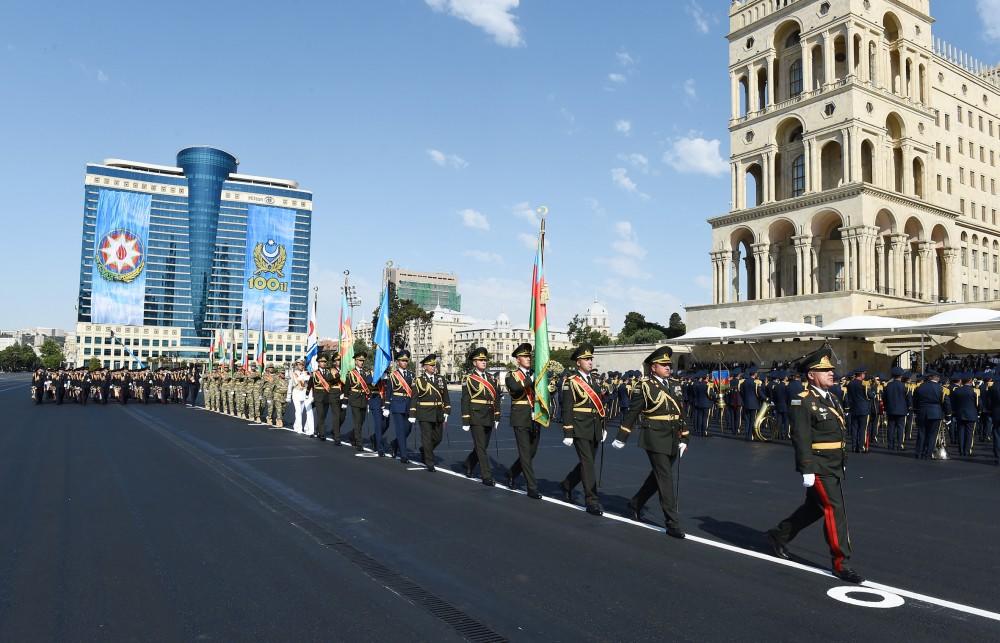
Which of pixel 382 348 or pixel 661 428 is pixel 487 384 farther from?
pixel 382 348

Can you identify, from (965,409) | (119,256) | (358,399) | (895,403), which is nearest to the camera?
(965,409)

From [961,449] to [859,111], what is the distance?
35.4 meters

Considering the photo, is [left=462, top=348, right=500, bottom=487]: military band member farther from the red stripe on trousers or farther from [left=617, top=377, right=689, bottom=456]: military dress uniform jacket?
the red stripe on trousers

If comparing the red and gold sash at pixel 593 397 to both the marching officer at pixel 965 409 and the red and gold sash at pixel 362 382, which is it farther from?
the marching officer at pixel 965 409

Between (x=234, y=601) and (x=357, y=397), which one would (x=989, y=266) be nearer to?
(x=357, y=397)

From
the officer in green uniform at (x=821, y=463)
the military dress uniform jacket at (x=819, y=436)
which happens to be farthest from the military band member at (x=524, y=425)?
the military dress uniform jacket at (x=819, y=436)

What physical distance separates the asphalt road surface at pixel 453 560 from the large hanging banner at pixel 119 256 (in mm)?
99046

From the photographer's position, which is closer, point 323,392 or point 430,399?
point 430,399

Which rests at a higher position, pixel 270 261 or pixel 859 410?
pixel 270 261

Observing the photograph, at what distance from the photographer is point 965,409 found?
46.9ft

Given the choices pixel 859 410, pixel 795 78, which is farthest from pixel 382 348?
pixel 795 78

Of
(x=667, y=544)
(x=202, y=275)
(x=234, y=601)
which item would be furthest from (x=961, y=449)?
(x=202, y=275)

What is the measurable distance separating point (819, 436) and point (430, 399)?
23.2 ft

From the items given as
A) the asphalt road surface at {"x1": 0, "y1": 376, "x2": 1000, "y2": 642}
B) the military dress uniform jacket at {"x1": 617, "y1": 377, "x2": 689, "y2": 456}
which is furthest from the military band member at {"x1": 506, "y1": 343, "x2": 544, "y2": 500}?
the military dress uniform jacket at {"x1": 617, "y1": 377, "x2": 689, "y2": 456}
